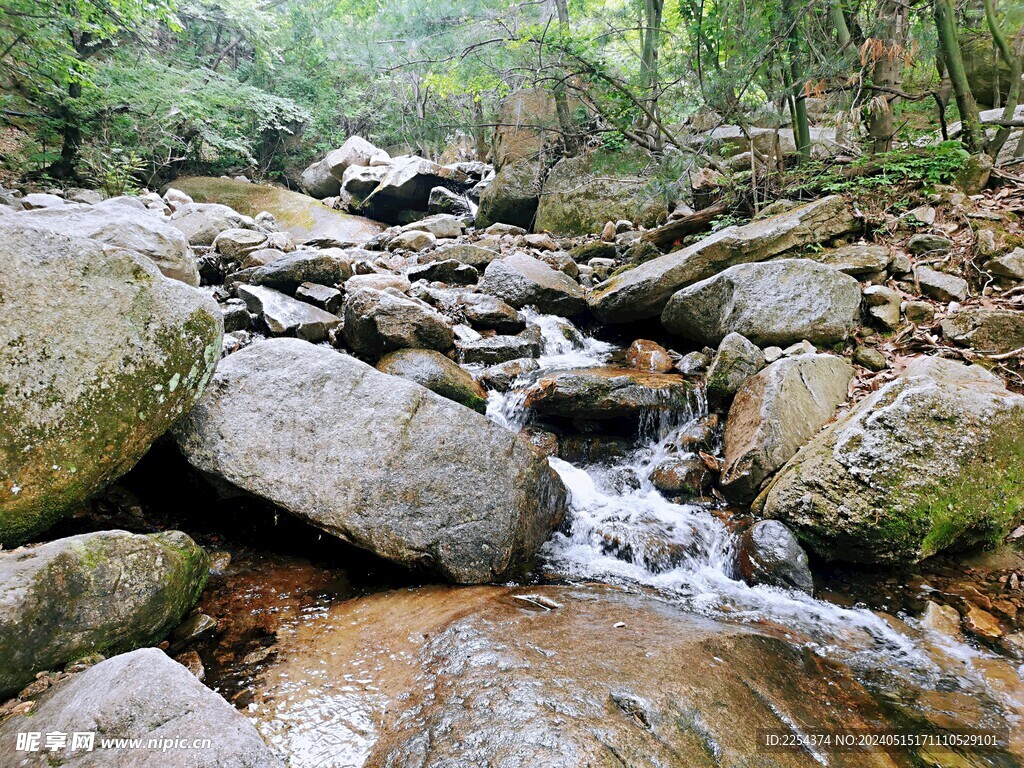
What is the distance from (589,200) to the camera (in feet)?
37.3

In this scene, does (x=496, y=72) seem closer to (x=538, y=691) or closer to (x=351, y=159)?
(x=538, y=691)

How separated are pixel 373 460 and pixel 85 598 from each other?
1486 millimetres

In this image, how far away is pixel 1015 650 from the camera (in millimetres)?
2680

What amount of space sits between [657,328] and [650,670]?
5.45 m

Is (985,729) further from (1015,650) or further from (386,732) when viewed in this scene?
(386,732)

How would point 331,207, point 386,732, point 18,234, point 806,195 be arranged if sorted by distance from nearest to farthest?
point 386,732
point 18,234
point 806,195
point 331,207

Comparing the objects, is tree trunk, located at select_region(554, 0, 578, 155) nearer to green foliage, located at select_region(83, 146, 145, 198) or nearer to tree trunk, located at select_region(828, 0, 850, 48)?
tree trunk, located at select_region(828, 0, 850, 48)

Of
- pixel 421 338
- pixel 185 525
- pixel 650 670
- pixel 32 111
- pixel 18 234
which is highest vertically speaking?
pixel 32 111

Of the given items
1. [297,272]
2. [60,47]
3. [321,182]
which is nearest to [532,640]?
[297,272]

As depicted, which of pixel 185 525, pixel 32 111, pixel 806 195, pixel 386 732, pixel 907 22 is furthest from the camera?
pixel 32 111

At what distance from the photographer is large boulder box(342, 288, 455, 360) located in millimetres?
5328

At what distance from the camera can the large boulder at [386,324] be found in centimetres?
533

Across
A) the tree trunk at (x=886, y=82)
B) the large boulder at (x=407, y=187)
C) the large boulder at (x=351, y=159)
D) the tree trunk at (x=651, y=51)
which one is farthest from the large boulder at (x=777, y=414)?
the large boulder at (x=351, y=159)

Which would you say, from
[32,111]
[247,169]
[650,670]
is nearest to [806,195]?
[650,670]
